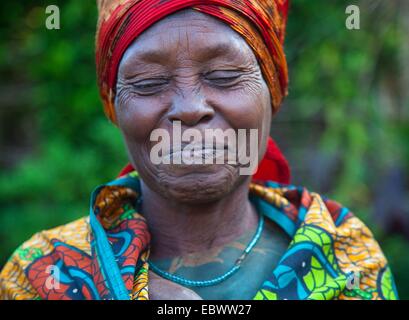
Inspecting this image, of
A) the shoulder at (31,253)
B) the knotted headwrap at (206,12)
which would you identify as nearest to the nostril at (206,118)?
the knotted headwrap at (206,12)

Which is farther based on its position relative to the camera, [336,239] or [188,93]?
[336,239]

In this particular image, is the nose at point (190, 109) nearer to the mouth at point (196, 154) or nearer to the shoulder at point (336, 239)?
the mouth at point (196, 154)

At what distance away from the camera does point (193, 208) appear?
2.37 meters

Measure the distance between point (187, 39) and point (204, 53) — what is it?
7cm

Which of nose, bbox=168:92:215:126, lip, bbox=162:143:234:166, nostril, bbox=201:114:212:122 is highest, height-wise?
nose, bbox=168:92:215:126

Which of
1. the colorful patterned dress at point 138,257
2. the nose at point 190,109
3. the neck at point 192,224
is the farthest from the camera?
the neck at point 192,224

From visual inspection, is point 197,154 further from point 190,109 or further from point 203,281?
point 203,281

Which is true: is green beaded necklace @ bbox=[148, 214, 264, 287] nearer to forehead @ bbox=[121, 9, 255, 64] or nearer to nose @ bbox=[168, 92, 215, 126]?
nose @ bbox=[168, 92, 215, 126]

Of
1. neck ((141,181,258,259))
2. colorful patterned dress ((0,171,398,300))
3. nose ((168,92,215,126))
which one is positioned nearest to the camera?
nose ((168,92,215,126))

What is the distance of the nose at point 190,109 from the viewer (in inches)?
83.3

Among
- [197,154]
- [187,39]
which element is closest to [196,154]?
[197,154]

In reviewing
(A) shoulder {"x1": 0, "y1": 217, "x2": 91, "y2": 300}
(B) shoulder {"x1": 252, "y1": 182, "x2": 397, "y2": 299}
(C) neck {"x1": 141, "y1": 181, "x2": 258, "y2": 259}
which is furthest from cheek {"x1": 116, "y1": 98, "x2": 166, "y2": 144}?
(B) shoulder {"x1": 252, "y1": 182, "x2": 397, "y2": 299}

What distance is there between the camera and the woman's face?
2148mm

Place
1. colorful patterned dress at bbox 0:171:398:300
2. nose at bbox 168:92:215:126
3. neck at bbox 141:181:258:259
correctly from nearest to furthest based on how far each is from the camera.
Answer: nose at bbox 168:92:215:126 → colorful patterned dress at bbox 0:171:398:300 → neck at bbox 141:181:258:259
